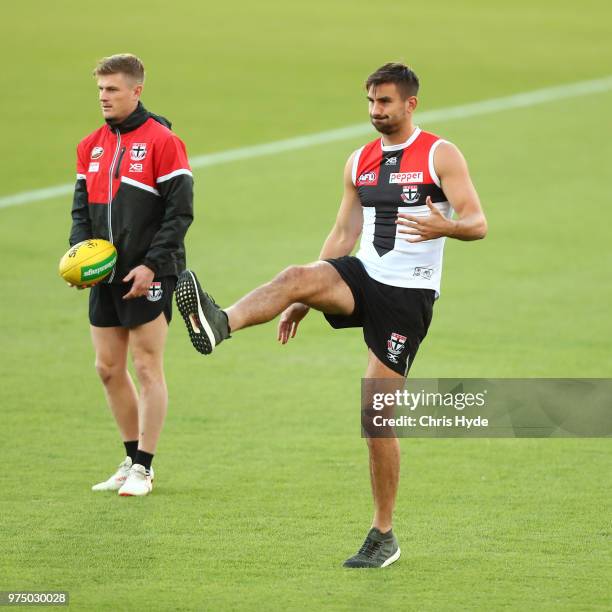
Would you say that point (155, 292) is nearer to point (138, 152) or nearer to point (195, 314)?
point (138, 152)

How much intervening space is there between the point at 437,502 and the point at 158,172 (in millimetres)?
2694

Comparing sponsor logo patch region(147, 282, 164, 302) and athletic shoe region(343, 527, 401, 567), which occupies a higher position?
sponsor logo patch region(147, 282, 164, 302)

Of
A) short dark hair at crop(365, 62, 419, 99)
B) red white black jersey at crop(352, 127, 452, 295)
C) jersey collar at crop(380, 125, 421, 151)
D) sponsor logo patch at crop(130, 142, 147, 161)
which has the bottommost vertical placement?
red white black jersey at crop(352, 127, 452, 295)

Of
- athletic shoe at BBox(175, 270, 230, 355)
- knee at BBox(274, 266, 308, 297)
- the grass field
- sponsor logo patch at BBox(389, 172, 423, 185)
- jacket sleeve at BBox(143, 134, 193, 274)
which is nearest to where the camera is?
athletic shoe at BBox(175, 270, 230, 355)

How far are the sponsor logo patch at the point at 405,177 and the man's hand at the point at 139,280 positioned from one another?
68.4 inches

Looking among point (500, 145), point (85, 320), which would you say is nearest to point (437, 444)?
point (85, 320)

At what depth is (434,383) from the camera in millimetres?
11141

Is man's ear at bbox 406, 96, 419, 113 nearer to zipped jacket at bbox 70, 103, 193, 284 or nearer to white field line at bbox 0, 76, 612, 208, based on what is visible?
zipped jacket at bbox 70, 103, 193, 284

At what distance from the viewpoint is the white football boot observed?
823cm

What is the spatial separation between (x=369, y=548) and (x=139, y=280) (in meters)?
2.20

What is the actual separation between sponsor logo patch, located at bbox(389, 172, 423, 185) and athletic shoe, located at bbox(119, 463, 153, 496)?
257 cm

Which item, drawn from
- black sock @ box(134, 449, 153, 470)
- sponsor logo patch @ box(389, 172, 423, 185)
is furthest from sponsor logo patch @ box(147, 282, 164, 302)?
sponsor logo patch @ box(389, 172, 423, 185)

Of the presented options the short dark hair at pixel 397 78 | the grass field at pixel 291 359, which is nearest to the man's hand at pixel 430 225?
the short dark hair at pixel 397 78

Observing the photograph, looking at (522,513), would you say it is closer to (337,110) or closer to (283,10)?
(337,110)
